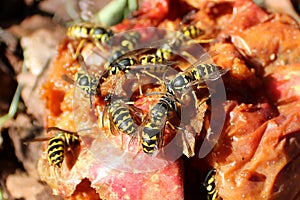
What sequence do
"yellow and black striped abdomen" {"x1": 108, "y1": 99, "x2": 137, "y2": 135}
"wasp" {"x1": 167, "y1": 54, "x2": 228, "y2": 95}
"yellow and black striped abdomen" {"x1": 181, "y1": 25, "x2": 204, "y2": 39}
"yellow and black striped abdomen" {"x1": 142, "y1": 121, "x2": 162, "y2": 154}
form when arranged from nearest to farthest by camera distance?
1. "yellow and black striped abdomen" {"x1": 142, "y1": 121, "x2": 162, "y2": 154}
2. "yellow and black striped abdomen" {"x1": 108, "y1": 99, "x2": 137, "y2": 135}
3. "wasp" {"x1": 167, "y1": 54, "x2": 228, "y2": 95}
4. "yellow and black striped abdomen" {"x1": 181, "y1": 25, "x2": 204, "y2": 39}

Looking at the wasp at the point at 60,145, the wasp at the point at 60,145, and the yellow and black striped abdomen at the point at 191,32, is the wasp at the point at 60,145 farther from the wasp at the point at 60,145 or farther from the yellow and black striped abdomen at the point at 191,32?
the yellow and black striped abdomen at the point at 191,32

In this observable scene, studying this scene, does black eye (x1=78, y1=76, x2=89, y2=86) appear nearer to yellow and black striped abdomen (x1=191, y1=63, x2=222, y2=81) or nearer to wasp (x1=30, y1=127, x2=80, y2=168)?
wasp (x1=30, y1=127, x2=80, y2=168)

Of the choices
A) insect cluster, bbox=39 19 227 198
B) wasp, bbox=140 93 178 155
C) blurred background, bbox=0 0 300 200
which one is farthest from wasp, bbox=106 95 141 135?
blurred background, bbox=0 0 300 200

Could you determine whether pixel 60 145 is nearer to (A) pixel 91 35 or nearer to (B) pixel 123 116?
(B) pixel 123 116

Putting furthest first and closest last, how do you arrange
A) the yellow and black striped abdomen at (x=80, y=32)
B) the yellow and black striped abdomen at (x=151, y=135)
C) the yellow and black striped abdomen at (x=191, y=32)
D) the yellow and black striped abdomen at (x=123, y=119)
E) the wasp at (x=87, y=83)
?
1. the yellow and black striped abdomen at (x=80, y=32)
2. the yellow and black striped abdomen at (x=191, y=32)
3. the wasp at (x=87, y=83)
4. the yellow and black striped abdomen at (x=123, y=119)
5. the yellow and black striped abdomen at (x=151, y=135)

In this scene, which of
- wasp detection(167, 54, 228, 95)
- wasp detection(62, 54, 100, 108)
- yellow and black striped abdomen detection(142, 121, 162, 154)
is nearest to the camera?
yellow and black striped abdomen detection(142, 121, 162, 154)

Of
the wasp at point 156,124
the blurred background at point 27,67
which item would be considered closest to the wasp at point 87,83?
the wasp at point 156,124
